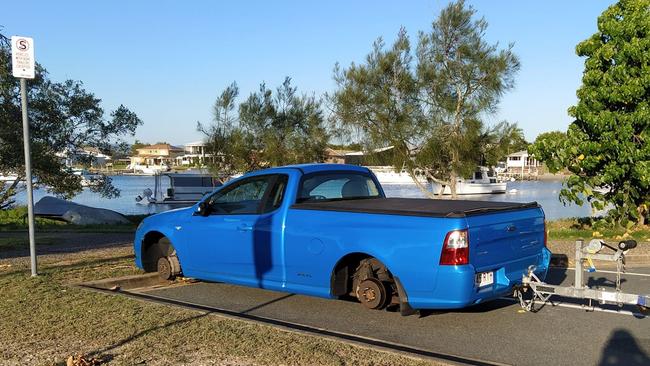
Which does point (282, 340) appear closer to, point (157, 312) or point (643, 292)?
point (157, 312)

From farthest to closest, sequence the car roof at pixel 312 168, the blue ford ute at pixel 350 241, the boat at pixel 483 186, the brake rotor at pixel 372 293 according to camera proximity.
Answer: the boat at pixel 483 186
the car roof at pixel 312 168
the brake rotor at pixel 372 293
the blue ford ute at pixel 350 241

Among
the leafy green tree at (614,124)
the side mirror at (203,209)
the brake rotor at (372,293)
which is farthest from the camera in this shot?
the leafy green tree at (614,124)

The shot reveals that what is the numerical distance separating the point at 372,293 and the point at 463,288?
1081 mm

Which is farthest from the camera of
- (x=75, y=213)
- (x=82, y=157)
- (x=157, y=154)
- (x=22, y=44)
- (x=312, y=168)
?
(x=157, y=154)

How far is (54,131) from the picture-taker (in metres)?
19.5

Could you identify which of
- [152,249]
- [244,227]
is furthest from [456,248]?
[152,249]

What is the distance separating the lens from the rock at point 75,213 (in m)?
24.3

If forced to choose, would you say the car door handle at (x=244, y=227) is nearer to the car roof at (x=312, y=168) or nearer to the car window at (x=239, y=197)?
the car window at (x=239, y=197)

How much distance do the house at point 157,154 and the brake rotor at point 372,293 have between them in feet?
344

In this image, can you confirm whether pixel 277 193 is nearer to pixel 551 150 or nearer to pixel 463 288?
pixel 463 288

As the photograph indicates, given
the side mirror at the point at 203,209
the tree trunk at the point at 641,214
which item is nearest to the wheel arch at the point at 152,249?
the side mirror at the point at 203,209

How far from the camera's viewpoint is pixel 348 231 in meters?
6.60

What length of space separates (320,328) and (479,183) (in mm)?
59467

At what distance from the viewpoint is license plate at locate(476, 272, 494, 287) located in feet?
19.9
